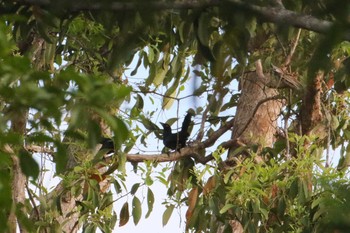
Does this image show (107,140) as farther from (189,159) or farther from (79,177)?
(189,159)

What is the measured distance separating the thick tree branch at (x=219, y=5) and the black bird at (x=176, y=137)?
4554 millimetres

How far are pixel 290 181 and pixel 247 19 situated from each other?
4.27 metres

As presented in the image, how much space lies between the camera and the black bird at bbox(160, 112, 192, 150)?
25.4 ft

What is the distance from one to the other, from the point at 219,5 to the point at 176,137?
5109 millimetres

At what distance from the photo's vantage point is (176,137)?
7.82m

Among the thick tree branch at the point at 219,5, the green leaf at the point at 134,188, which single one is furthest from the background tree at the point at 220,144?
the thick tree branch at the point at 219,5

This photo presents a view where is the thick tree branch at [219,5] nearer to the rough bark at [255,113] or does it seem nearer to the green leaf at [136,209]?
the green leaf at [136,209]

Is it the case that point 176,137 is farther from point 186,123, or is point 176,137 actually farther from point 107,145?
point 107,145

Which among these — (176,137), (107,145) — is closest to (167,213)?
(107,145)

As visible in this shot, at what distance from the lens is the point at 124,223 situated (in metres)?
7.39

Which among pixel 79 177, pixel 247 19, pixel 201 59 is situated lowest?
pixel 247 19

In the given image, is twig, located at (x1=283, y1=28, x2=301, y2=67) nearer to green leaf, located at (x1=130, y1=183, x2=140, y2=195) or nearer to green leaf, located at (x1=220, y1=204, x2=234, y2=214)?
green leaf, located at (x1=220, y1=204, x2=234, y2=214)

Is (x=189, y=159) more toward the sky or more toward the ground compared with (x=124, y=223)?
more toward the sky

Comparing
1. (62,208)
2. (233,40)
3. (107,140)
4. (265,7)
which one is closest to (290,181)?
(107,140)
